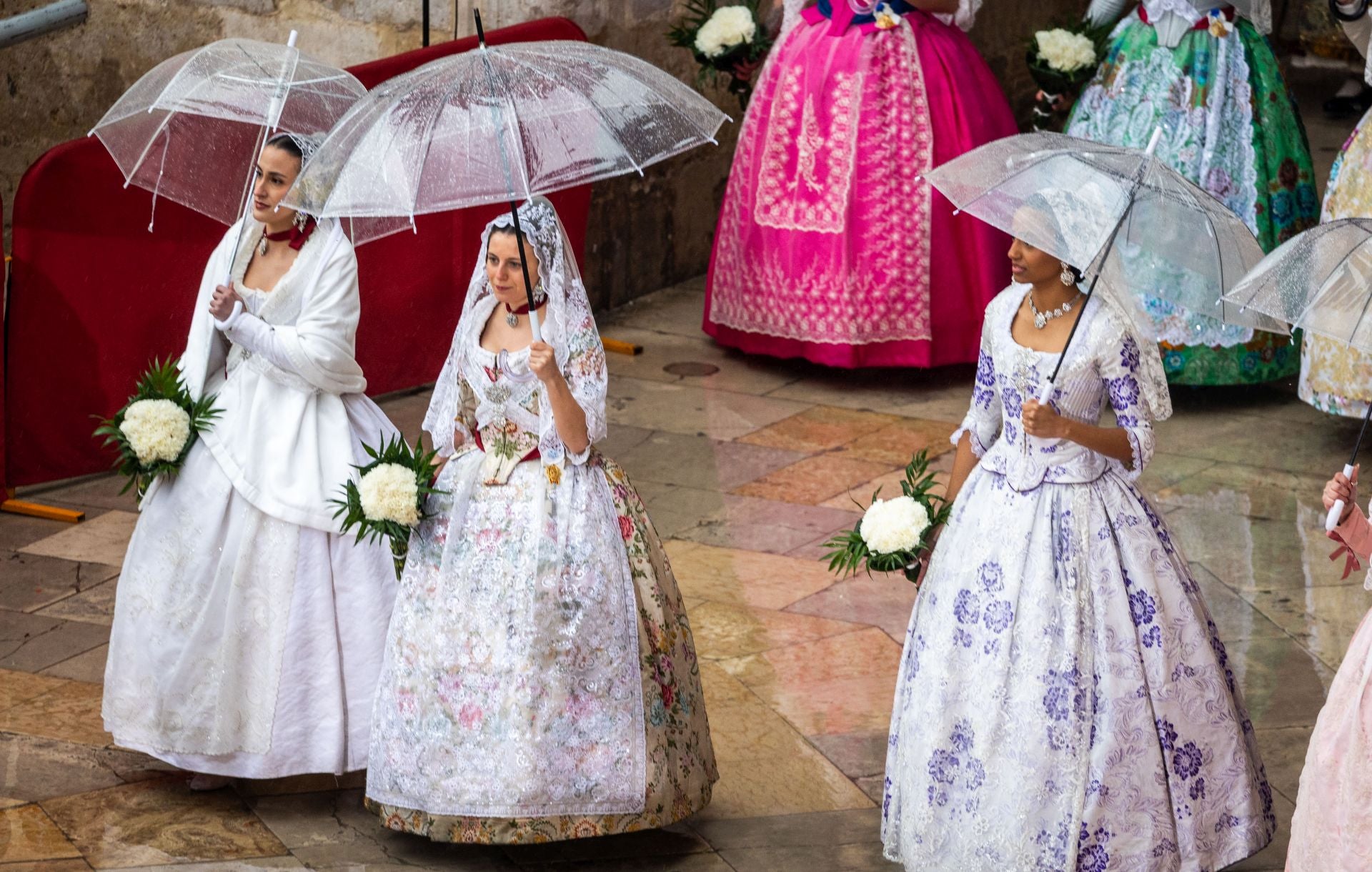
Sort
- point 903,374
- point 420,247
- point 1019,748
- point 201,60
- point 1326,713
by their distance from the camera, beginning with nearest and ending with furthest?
point 1326,713 → point 1019,748 → point 201,60 → point 420,247 → point 903,374

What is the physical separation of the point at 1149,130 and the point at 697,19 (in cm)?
206

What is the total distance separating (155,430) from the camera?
4.64 m

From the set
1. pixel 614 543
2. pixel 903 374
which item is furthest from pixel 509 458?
pixel 903 374

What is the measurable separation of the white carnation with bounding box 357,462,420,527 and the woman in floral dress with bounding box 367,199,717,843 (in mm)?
90

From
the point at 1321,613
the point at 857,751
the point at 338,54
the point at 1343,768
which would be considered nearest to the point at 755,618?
the point at 857,751

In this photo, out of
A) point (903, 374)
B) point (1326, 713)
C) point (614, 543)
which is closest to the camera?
point (1326, 713)

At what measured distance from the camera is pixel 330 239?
15.8 feet

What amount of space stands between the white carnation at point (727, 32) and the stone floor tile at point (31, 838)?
4.56 meters

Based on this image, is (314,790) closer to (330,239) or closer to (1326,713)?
(330,239)

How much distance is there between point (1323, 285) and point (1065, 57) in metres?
4.36

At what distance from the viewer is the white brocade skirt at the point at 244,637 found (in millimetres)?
4676

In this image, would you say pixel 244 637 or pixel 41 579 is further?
pixel 41 579

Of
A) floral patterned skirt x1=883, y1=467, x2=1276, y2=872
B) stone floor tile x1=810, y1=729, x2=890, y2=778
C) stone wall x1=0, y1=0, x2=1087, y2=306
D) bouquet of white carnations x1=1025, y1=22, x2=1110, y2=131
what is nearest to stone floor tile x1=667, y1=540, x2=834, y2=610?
stone floor tile x1=810, y1=729, x2=890, y2=778

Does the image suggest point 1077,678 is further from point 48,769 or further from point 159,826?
point 48,769
